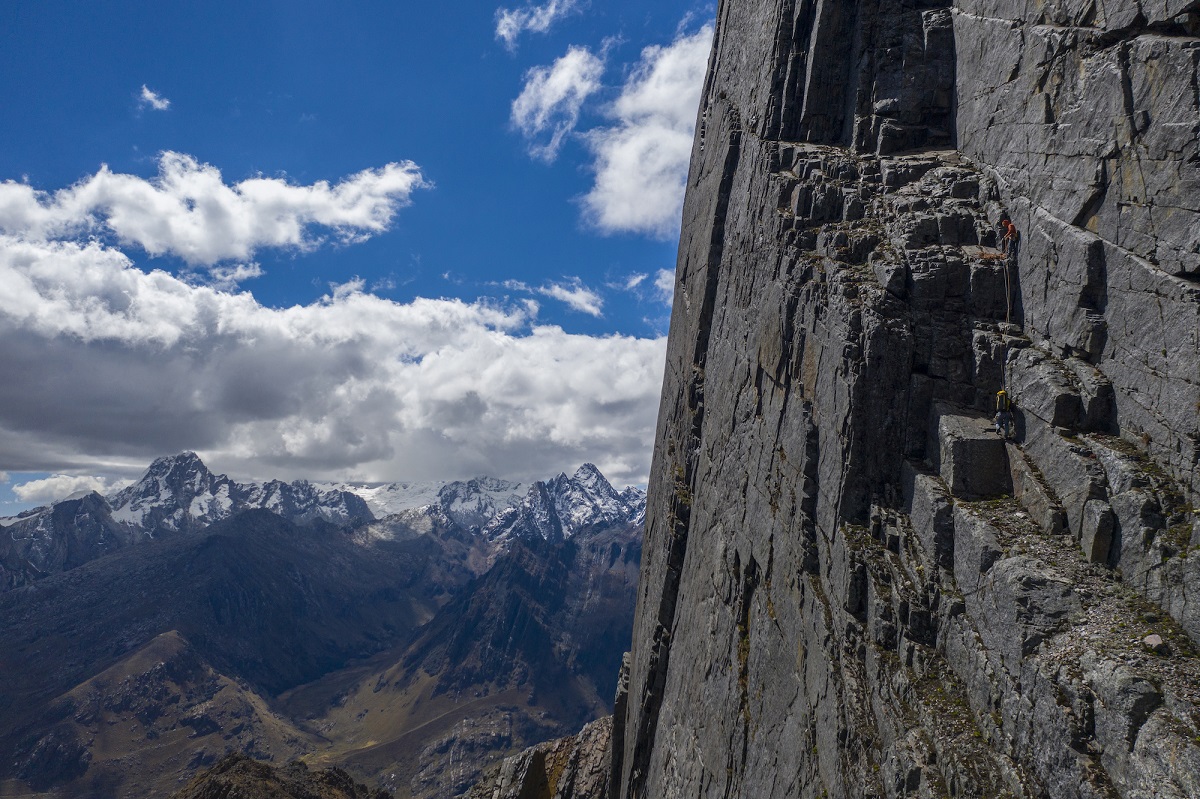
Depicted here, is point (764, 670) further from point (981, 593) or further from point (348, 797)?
point (348, 797)

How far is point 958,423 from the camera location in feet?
84.3

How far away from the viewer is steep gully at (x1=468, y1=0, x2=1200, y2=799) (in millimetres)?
18625

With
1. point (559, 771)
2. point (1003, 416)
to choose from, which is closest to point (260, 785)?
point (559, 771)

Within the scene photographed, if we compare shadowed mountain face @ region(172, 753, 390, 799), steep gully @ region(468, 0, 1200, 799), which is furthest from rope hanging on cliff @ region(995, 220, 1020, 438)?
shadowed mountain face @ region(172, 753, 390, 799)

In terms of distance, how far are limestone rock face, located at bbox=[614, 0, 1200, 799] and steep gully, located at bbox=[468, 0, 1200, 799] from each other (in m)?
0.11

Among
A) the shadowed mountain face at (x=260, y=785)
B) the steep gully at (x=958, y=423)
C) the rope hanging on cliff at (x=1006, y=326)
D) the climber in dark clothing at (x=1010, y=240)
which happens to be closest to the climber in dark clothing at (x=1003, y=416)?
the rope hanging on cliff at (x=1006, y=326)

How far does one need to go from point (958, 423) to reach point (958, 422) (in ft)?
0.26

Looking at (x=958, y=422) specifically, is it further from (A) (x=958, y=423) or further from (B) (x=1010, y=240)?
(B) (x=1010, y=240)

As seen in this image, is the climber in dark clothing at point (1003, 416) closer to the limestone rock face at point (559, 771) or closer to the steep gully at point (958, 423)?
the steep gully at point (958, 423)

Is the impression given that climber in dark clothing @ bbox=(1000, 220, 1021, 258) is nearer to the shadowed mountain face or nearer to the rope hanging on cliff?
the rope hanging on cliff

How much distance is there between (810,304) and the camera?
108 feet

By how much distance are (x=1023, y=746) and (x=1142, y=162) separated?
726 inches

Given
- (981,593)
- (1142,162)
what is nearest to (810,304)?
(1142,162)

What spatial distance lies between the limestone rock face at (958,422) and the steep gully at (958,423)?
0.35 ft
